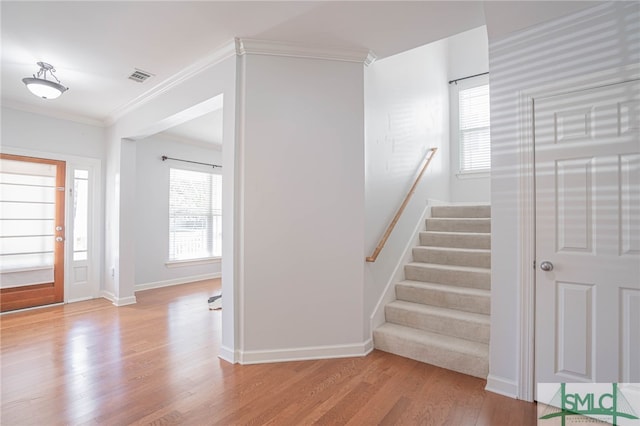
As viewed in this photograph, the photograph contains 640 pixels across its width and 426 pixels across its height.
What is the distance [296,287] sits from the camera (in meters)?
2.68

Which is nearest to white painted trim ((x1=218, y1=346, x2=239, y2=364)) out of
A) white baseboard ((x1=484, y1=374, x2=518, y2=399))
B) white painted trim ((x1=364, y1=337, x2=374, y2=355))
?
white painted trim ((x1=364, y1=337, x2=374, y2=355))

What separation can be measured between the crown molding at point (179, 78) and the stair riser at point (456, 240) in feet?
9.79

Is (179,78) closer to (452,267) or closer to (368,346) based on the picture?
(368,346)

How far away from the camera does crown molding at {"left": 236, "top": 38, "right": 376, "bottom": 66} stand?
261 centimetres

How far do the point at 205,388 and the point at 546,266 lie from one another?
2.49 meters

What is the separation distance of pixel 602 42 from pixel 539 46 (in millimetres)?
320

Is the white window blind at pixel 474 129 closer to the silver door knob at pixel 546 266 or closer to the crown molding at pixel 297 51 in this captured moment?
the crown molding at pixel 297 51

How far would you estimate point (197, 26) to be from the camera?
8.11 ft

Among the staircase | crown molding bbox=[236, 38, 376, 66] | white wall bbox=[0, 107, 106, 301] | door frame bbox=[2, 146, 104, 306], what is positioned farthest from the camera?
door frame bbox=[2, 146, 104, 306]

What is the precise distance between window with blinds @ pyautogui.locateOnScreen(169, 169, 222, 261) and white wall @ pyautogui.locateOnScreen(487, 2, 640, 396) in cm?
532

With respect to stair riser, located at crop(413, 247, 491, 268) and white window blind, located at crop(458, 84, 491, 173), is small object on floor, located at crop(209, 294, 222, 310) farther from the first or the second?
white window blind, located at crop(458, 84, 491, 173)

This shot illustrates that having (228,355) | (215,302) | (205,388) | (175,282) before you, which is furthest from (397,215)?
(175,282)

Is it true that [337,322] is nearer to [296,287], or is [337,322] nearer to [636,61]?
[296,287]

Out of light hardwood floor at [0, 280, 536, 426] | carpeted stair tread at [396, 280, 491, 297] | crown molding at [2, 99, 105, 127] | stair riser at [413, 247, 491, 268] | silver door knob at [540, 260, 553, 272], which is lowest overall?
light hardwood floor at [0, 280, 536, 426]
